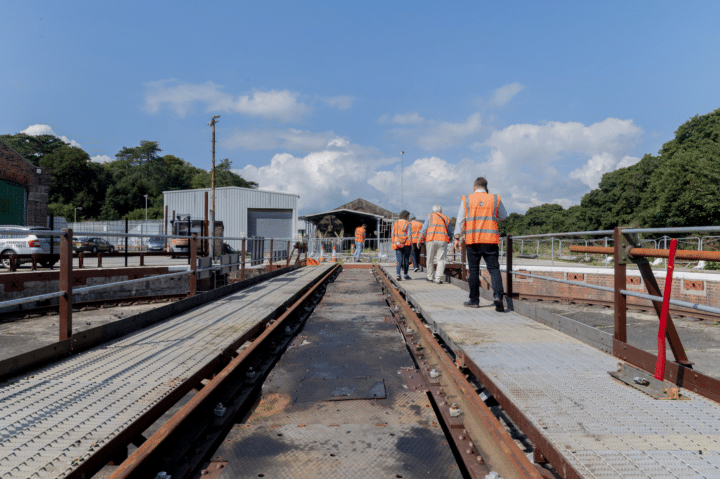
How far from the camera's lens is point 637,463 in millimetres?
1897

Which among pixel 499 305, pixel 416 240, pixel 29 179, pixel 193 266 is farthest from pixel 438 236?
pixel 29 179

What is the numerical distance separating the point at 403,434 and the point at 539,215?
409 feet

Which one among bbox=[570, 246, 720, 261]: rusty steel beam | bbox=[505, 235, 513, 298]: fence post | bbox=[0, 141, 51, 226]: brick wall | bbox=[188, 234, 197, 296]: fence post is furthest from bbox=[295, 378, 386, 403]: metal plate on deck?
bbox=[0, 141, 51, 226]: brick wall

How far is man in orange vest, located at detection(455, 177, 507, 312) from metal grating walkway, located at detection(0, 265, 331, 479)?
2957 millimetres

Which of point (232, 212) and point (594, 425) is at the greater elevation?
point (232, 212)

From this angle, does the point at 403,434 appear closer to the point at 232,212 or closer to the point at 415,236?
the point at 415,236

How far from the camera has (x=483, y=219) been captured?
18.5ft

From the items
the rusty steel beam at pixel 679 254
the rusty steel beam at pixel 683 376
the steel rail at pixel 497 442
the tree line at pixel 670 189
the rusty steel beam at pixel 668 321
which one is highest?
the tree line at pixel 670 189

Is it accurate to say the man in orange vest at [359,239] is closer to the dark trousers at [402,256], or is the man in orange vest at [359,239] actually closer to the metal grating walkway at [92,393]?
the dark trousers at [402,256]

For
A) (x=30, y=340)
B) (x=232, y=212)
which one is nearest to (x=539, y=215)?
(x=232, y=212)

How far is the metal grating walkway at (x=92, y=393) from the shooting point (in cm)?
203

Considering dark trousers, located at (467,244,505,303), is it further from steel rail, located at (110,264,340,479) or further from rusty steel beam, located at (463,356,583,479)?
steel rail, located at (110,264,340,479)

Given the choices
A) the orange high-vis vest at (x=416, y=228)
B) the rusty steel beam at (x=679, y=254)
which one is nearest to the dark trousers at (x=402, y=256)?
the orange high-vis vest at (x=416, y=228)

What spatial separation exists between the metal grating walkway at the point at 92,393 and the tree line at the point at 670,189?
40183 mm
